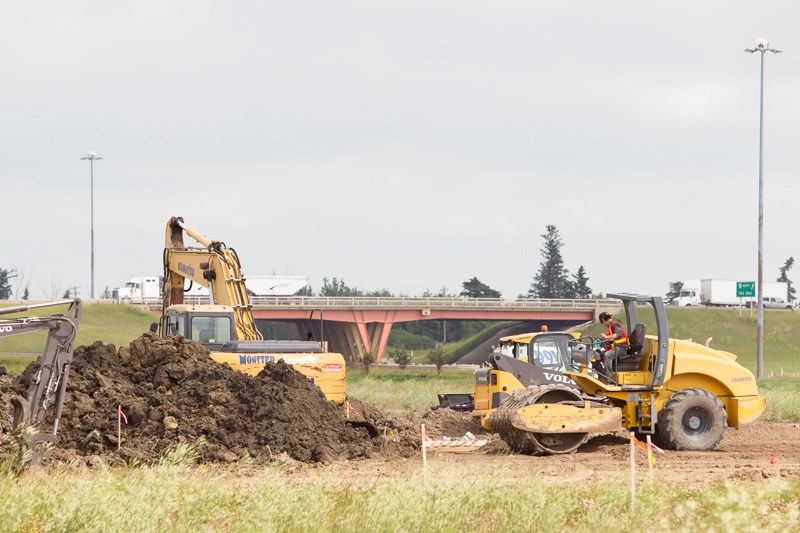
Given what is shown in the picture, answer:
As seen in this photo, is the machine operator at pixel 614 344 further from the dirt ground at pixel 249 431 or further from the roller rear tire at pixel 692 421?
the dirt ground at pixel 249 431

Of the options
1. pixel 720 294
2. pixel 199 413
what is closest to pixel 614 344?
pixel 199 413

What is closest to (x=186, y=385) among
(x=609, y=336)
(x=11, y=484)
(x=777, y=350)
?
(x=609, y=336)

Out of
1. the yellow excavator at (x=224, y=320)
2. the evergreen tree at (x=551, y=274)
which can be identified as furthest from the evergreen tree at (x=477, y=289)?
the yellow excavator at (x=224, y=320)

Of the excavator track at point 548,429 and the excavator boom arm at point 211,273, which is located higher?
the excavator boom arm at point 211,273

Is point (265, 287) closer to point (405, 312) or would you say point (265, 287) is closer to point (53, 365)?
point (405, 312)

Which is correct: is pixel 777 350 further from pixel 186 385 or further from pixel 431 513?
pixel 431 513

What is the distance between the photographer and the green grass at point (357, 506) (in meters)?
10.5

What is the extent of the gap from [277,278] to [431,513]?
275ft

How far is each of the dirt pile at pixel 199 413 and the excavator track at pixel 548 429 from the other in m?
1.88

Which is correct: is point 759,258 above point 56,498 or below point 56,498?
above

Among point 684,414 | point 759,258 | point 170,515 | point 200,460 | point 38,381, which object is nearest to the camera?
point 170,515

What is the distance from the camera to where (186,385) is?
65.3 ft

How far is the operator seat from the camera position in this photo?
19.8m

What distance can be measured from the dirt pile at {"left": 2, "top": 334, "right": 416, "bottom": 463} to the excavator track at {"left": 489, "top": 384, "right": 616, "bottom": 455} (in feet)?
6.16
